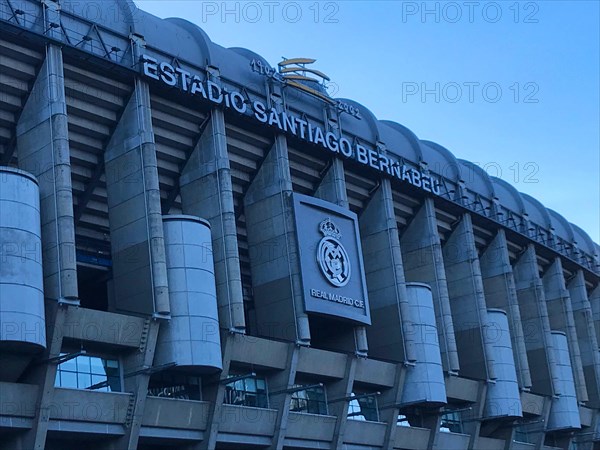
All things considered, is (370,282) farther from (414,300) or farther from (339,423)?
(339,423)

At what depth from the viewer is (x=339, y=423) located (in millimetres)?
59000

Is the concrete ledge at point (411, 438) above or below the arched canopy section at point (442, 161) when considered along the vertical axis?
below

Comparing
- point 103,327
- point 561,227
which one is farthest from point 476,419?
point 103,327

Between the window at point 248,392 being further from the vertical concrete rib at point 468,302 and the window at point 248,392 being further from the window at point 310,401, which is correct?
the vertical concrete rib at point 468,302

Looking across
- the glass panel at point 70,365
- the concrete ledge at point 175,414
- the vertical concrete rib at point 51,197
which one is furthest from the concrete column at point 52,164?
Result: the concrete ledge at point 175,414

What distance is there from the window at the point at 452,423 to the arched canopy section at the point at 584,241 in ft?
109

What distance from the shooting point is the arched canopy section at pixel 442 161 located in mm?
76625

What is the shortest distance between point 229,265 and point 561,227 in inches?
2035

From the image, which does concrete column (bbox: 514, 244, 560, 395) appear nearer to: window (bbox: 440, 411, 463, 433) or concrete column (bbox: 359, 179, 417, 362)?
window (bbox: 440, 411, 463, 433)

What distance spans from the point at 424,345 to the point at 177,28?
83.8 ft

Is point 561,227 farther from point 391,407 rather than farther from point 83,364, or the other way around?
point 83,364

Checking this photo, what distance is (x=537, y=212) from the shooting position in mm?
92812

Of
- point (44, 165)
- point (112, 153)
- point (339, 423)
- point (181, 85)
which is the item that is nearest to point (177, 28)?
point (181, 85)

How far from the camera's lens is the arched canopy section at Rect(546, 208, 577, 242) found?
95356mm
